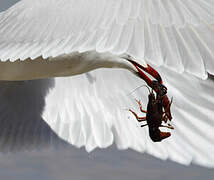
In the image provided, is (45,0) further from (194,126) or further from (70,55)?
(194,126)

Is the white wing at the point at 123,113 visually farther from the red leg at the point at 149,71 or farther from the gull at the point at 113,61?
the red leg at the point at 149,71

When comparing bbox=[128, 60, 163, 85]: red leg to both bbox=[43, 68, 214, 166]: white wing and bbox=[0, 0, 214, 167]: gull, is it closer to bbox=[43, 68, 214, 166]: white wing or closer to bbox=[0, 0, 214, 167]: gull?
bbox=[0, 0, 214, 167]: gull

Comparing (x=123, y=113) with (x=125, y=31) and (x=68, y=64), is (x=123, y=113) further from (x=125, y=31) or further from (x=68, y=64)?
(x=125, y=31)

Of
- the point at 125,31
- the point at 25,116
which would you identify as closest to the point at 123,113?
the point at 25,116

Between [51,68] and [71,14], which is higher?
[71,14]

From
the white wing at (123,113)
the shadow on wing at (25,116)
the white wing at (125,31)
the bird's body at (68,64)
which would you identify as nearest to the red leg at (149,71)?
the bird's body at (68,64)

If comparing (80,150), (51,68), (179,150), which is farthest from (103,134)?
(51,68)

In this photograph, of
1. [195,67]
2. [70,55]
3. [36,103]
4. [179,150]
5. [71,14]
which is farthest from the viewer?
[36,103]
